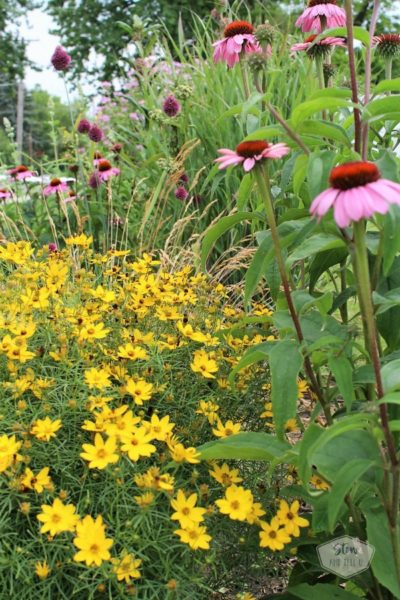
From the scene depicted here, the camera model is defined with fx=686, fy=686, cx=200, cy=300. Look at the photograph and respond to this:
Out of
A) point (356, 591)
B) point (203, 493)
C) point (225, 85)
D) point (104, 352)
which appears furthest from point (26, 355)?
point (225, 85)

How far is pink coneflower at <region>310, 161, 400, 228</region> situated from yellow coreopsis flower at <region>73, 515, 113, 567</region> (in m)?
0.62

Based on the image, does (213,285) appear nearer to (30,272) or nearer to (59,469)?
(30,272)

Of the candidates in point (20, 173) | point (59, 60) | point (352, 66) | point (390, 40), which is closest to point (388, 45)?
point (390, 40)

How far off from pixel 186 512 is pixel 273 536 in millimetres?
195

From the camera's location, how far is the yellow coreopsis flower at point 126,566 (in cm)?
111

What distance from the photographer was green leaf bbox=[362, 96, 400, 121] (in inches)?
48.6

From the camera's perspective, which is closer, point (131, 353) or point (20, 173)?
point (131, 353)

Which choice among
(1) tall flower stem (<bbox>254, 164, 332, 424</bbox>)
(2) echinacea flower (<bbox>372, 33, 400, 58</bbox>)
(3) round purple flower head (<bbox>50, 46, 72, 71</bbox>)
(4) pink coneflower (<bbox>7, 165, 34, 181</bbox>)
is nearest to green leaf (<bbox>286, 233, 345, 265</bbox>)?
(1) tall flower stem (<bbox>254, 164, 332, 424</bbox>)

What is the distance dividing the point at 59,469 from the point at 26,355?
25 centimetres

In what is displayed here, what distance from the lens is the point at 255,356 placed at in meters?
1.37

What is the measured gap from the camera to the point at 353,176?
3.08ft

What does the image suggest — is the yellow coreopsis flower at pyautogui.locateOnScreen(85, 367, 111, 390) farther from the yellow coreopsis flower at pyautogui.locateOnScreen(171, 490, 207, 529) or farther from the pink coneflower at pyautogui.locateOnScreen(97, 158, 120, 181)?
the pink coneflower at pyautogui.locateOnScreen(97, 158, 120, 181)

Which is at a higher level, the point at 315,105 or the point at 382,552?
the point at 315,105

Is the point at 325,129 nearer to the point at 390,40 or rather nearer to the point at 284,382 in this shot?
→ the point at 284,382
